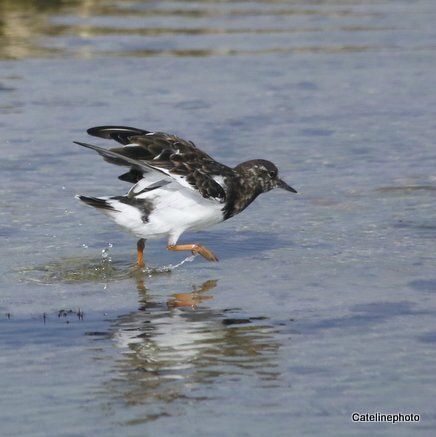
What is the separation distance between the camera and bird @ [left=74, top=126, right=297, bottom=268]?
419 inches

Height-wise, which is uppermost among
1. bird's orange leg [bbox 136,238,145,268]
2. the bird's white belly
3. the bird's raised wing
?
the bird's raised wing

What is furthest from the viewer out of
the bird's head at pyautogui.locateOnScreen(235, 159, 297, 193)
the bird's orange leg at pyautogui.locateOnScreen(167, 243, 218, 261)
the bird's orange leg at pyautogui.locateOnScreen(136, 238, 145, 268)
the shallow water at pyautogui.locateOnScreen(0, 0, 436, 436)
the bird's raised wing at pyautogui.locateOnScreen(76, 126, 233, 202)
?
the bird's head at pyautogui.locateOnScreen(235, 159, 297, 193)

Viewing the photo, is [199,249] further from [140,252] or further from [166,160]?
[166,160]

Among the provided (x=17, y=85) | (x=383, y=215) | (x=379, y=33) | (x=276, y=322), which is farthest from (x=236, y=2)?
(x=276, y=322)

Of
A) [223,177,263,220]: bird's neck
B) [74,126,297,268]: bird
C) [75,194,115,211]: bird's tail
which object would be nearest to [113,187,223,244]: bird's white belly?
[74,126,297,268]: bird

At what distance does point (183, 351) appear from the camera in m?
8.66

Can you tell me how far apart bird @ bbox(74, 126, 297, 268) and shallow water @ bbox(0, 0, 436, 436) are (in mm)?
432

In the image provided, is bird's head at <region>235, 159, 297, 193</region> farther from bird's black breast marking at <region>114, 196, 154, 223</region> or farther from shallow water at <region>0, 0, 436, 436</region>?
bird's black breast marking at <region>114, 196, 154, 223</region>

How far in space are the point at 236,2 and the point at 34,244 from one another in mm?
17643

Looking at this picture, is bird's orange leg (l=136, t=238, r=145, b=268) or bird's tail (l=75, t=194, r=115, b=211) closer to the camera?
bird's tail (l=75, t=194, r=115, b=211)

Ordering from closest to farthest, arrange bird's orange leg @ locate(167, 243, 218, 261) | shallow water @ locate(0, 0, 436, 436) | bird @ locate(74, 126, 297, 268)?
1. shallow water @ locate(0, 0, 436, 436)
2. bird @ locate(74, 126, 297, 268)
3. bird's orange leg @ locate(167, 243, 218, 261)

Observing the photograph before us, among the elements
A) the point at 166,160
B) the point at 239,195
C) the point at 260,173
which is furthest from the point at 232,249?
the point at 166,160

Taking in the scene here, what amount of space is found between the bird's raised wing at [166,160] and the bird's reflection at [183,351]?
42.0 inches

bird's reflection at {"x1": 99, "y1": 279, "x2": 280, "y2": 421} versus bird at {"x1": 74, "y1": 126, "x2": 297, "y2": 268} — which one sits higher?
bird at {"x1": 74, "y1": 126, "x2": 297, "y2": 268}
